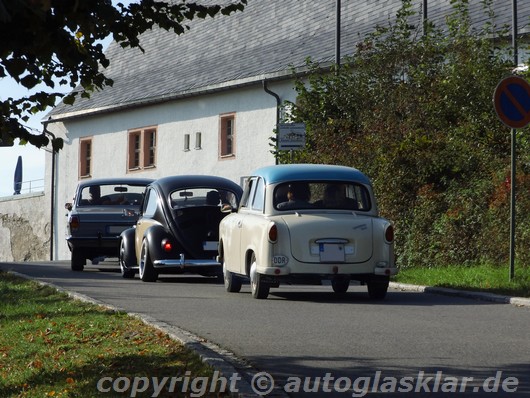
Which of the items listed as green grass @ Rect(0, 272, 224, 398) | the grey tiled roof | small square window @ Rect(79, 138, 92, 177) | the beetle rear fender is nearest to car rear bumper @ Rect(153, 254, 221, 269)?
the beetle rear fender

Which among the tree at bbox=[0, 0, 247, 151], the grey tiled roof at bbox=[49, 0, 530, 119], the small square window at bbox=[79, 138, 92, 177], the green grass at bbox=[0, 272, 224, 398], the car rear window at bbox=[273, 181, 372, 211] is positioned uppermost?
the grey tiled roof at bbox=[49, 0, 530, 119]

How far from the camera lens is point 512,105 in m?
18.6

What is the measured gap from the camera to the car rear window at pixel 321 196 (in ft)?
56.3

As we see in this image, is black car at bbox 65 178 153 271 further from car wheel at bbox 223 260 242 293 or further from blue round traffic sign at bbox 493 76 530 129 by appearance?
blue round traffic sign at bbox 493 76 530 129

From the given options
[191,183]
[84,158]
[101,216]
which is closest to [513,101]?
[191,183]

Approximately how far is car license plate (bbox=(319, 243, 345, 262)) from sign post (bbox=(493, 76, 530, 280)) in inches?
122

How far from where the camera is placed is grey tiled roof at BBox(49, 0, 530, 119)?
40.9 m

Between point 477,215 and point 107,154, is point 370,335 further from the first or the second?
point 107,154

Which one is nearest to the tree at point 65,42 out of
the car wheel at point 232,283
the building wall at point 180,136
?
the car wheel at point 232,283

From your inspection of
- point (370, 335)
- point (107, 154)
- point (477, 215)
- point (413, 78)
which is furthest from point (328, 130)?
point (107, 154)

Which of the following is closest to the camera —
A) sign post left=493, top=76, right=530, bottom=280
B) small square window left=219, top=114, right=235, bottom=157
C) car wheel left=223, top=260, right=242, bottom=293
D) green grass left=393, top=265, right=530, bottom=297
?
green grass left=393, top=265, right=530, bottom=297

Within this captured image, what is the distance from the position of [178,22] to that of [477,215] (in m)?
Result: 11.6

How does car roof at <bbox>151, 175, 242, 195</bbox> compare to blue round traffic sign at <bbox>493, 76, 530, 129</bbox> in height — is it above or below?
below

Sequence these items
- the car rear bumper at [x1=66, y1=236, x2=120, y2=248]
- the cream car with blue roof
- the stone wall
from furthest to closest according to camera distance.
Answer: the stone wall < the car rear bumper at [x1=66, y1=236, x2=120, y2=248] < the cream car with blue roof
